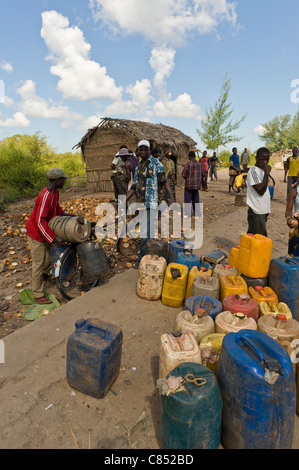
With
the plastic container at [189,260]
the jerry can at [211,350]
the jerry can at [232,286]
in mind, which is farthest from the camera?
the plastic container at [189,260]

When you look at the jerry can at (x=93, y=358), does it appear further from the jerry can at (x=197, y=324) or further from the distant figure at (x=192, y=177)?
the distant figure at (x=192, y=177)

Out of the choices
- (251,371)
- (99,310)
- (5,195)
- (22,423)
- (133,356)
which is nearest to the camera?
(251,371)

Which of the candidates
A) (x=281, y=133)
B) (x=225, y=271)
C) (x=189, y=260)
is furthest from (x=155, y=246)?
(x=281, y=133)

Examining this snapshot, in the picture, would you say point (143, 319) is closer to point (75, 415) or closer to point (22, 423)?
point (75, 415)

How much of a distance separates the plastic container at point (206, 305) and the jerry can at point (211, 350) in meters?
0.43

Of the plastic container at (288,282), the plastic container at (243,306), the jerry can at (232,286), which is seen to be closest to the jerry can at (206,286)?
the jerry can at (232,286)

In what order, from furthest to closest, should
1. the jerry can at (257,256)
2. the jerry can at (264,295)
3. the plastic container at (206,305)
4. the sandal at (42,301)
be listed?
the sandal at (42,301) < the jerry can at (257,256) < the jerry can at (264,295) < the plastic container at (206,305)

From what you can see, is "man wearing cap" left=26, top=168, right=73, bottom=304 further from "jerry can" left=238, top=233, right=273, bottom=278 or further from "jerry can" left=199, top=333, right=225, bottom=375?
"jerry can" left=238, top=233, right=273, bottom=278

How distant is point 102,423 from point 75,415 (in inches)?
9.7

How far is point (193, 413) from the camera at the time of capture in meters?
1.67

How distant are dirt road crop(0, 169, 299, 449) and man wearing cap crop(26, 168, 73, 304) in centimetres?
64

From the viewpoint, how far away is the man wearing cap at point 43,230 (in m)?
3.81

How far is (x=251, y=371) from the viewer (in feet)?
5.49
